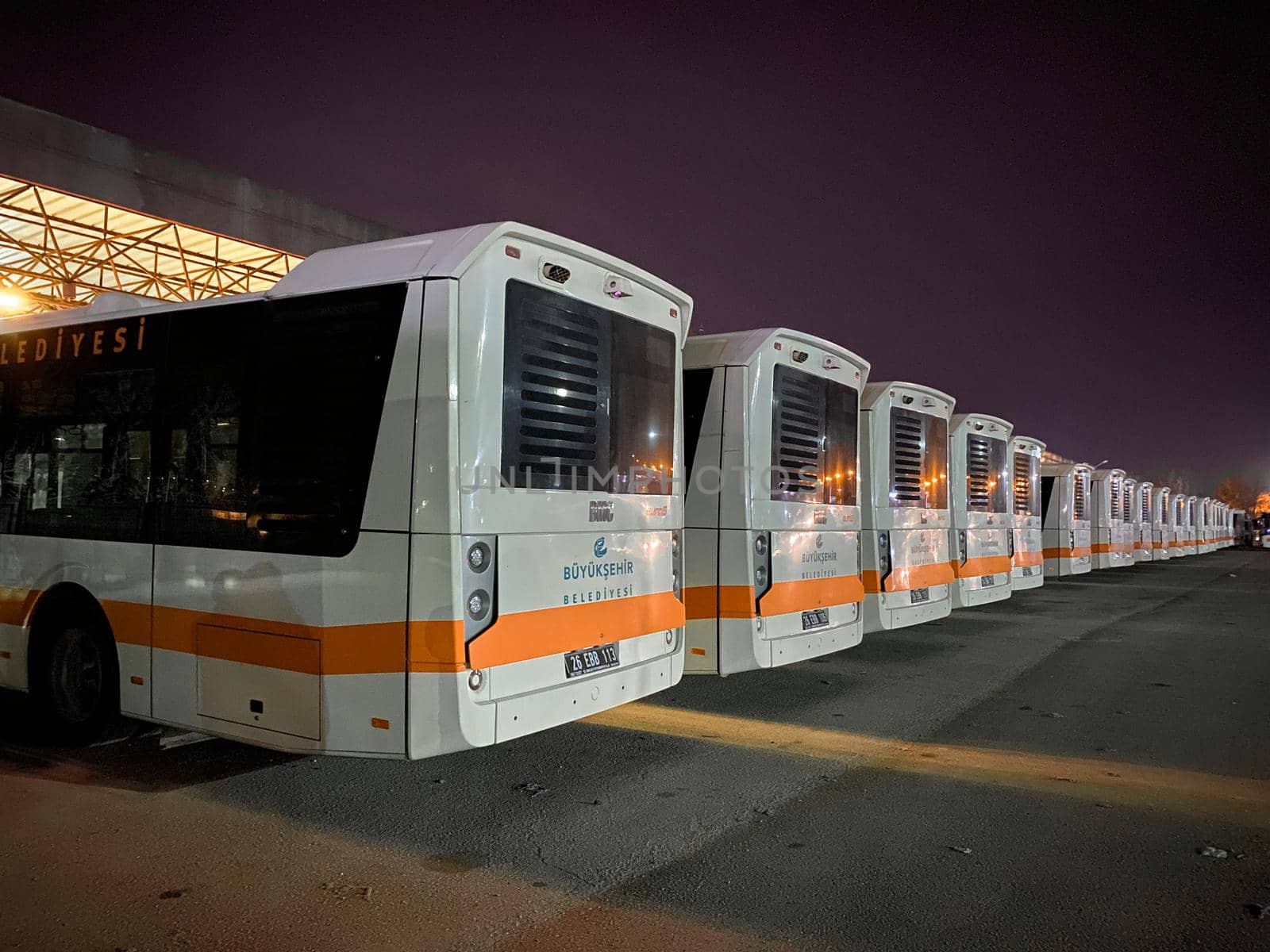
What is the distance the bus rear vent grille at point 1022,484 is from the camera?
1614 cm

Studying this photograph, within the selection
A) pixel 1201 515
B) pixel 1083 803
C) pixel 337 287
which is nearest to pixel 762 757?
pixel 1083 803

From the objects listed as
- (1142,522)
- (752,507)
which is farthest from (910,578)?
(1142,522)

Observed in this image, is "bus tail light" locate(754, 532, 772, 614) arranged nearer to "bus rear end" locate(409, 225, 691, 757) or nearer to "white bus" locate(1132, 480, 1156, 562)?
"bus rear end" locate(409, 225, 691, 757)

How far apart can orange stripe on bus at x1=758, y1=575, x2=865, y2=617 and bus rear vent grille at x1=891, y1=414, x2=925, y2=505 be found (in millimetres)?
1788

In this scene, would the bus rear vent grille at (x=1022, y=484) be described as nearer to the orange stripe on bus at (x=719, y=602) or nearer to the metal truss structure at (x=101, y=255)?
the orange stripe on bus at (x=719, y=602)

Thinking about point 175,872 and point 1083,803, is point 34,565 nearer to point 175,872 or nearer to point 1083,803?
point 175,872

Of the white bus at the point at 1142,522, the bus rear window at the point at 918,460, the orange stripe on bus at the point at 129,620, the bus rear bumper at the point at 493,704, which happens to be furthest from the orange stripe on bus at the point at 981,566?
the white bus at the point at 1142,522

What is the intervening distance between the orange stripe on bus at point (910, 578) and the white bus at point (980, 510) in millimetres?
1045

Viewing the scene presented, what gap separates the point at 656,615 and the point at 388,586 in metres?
2.13

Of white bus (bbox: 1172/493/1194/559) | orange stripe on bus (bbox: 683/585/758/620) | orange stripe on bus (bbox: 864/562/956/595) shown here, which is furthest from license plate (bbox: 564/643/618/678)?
white bus (bbox: 1172/493/1194/559)

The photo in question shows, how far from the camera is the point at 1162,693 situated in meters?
8.84

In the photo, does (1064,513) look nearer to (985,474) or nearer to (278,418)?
(985,474)

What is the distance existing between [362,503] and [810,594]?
4.80 m

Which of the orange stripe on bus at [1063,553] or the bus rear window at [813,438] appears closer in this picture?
the bus rear window at [813,438]
